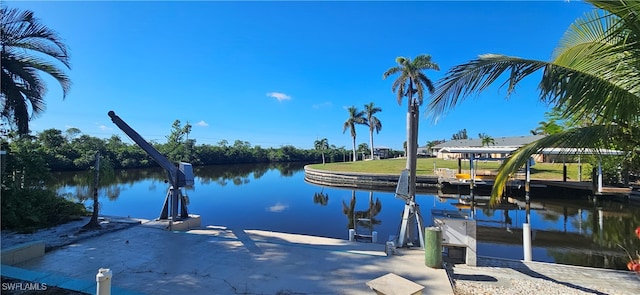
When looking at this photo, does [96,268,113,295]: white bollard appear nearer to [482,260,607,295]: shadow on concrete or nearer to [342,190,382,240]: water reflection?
[482,260,607,295]: shadow on concrete

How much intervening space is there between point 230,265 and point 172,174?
3.35 metres

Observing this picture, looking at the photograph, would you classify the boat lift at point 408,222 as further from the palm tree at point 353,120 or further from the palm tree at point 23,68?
the palm tree at point 353,120

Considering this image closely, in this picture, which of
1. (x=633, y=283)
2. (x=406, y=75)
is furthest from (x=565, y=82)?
(x=406, y=75)

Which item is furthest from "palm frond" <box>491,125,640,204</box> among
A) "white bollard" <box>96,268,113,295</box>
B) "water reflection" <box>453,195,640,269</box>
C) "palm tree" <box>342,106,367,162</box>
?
"palm tree" <box>342,106,367,162</box>

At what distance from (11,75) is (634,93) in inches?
369

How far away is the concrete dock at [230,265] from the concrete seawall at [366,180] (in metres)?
16.1

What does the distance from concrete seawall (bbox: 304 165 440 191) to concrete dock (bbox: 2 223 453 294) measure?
52.7 ft

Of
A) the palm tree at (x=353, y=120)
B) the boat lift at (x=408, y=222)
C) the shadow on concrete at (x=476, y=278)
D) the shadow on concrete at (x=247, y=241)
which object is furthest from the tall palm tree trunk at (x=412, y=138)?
the palm tree at (x=353, y=120)

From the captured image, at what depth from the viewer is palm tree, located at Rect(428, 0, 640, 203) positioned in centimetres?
236

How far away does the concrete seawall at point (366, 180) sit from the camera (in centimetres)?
2038

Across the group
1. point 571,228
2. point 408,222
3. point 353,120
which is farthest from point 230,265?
point 353,120

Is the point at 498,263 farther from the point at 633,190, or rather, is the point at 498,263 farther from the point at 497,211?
the point at 633,190

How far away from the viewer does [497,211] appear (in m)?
13.4

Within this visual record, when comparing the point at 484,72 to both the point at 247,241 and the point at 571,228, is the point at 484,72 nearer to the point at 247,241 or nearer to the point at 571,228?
the point at 247,241
